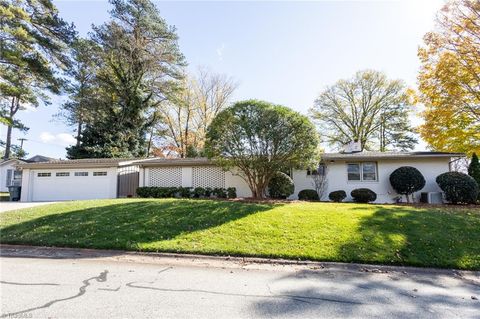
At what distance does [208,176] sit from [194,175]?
90cm

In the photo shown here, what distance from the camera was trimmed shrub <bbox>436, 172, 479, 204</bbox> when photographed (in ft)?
42.2

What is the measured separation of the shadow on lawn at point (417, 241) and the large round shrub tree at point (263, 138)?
14.9 ft

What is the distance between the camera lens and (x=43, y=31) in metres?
17.2

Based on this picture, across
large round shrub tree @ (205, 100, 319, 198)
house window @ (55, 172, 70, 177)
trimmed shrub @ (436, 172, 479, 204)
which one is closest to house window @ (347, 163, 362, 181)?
trimmed shrub @ (436, 172, 479, 204)

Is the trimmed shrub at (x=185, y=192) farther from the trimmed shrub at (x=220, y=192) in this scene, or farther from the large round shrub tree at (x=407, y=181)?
the large round shrub tree at (x=407, y=181)

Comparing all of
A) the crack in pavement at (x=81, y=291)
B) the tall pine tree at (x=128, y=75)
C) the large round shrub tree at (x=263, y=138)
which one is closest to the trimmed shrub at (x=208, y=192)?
the large round shrub tree at (x=263, y=138)

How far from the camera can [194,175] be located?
54.4ft

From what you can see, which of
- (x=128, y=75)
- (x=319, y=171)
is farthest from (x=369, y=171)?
(x=128, y=75)

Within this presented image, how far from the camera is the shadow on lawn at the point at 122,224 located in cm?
704

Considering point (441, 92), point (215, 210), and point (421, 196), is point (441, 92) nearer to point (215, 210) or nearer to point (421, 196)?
point (421, 196)

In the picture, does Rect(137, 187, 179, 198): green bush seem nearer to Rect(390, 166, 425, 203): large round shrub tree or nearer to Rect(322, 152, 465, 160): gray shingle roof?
Rect(322, 152, 465, 160): gray shingle roof

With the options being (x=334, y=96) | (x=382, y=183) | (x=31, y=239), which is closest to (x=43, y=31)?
(x=31, y=239)

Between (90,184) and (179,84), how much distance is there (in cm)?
1328

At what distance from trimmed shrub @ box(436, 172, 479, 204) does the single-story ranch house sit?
1.66 metres
